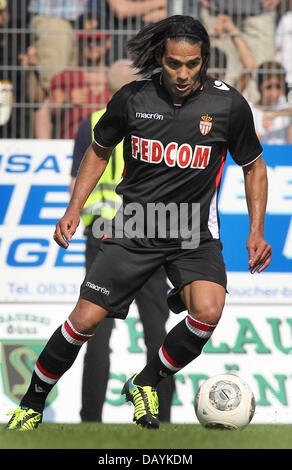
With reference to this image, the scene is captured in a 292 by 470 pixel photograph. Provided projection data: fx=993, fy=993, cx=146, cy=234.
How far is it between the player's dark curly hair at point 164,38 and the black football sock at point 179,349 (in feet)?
4.75

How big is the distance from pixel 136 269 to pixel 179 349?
1.76 feet

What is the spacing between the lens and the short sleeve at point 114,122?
584 centimetres

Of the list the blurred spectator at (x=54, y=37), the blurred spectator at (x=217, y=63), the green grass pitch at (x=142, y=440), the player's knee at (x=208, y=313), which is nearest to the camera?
the green grass pitch at (x=142, y=440)

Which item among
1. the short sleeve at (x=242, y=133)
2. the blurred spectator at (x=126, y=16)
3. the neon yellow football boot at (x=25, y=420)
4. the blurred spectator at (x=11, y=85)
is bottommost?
the neon yellow football boot at (x=25, y=420)

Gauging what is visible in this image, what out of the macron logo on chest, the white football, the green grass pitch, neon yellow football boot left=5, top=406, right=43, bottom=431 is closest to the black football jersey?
the macron logo on chest

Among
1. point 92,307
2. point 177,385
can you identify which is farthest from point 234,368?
point 92,307

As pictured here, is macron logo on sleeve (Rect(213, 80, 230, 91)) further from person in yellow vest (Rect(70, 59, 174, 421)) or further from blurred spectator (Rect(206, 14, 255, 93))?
blurred spectator (Rect(206, 14, 255, 93))

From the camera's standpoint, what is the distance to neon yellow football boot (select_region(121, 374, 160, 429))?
19.0ft

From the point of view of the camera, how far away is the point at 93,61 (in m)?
8.81

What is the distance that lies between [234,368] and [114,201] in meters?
1.94

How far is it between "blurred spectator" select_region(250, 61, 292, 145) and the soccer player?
2.89 meters

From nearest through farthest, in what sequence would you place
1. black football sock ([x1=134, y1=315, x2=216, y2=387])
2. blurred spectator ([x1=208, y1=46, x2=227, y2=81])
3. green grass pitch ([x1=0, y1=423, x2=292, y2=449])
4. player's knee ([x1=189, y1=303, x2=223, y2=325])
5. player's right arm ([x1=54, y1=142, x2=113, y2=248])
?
green grass pitch ([x1=0, y1=423, x2=292, y2=449]) < player's knee ([x1=189, y1=303, x2=223, y2=325]) < black football sock ([x1=134, y1=315, x2=216, y2=387]) < player's right arm ([x1=54, y1=142, x2=113, y2=248]) < blurred spectator ([x1=208, y1=46, x2=227, y2=81])

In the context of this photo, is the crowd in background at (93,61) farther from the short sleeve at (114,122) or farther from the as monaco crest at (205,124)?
the as monaco crest at (205,124)

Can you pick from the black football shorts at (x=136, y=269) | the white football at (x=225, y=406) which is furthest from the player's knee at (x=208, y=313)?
the white football at (x=225, y=406)
